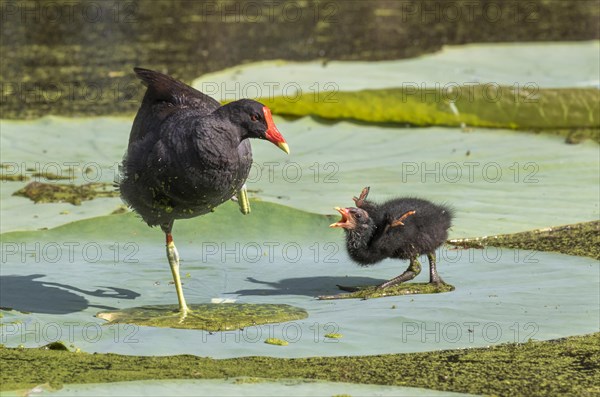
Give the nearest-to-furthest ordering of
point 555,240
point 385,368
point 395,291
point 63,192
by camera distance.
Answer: point 385,368, point 395,291, point 555,240, point 63,192

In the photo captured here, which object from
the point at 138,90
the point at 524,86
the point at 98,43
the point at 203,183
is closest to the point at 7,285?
the point at 203,183

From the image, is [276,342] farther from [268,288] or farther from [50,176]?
[50,176]

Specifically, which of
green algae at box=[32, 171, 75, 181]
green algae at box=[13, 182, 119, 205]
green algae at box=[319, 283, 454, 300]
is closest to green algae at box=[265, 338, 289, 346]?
green algae at box=[319, 283, 454, 300]

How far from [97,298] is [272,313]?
0.72 metres

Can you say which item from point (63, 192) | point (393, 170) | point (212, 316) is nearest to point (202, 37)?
point (393, 170)

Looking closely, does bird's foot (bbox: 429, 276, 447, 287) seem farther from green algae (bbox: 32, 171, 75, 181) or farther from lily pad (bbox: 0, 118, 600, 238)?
green algae (bbox: 32, 171, 75, 181)

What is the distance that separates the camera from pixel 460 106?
284 inches

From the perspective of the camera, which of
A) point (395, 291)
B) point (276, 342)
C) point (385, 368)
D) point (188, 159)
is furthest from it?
point (395, 291)

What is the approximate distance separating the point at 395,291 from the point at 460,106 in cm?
293

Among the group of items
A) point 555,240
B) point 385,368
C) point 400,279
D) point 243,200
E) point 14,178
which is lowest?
point 385,368

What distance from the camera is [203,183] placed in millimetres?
4148

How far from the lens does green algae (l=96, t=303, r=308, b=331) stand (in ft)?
13.2

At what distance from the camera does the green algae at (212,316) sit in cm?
402

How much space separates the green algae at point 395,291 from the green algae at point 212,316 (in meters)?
0.31
